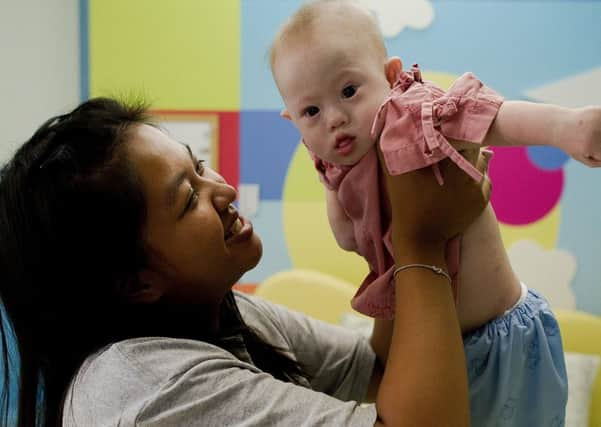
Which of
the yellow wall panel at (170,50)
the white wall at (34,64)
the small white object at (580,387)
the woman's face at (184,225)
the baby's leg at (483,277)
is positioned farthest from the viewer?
the yellow wall panel at (170,50)

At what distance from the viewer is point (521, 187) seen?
94.9 inches

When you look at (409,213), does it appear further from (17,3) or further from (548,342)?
(17,3)

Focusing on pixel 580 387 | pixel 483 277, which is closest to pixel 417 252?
pixel 483 277

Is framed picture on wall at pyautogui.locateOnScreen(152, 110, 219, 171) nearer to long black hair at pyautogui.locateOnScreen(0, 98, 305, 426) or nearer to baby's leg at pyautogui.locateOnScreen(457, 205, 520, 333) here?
long black hair at pyautogui.locateOnScreen(0, 98, 305, 426)

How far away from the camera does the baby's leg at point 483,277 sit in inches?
40.6

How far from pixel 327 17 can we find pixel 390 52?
5.12 ft

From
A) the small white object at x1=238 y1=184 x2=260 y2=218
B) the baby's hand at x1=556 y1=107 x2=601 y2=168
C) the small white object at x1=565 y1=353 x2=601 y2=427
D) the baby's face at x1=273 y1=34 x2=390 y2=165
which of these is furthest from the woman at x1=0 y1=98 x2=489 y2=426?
the small white object at x1=238 y1=184 x2=260 y2=218

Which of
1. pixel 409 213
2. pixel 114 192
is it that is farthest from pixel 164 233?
pixel 409 213

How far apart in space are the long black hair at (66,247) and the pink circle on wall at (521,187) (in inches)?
71.9

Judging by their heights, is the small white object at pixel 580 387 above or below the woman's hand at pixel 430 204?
below

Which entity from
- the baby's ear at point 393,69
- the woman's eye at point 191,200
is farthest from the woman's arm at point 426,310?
the woman's eye at point 191,200

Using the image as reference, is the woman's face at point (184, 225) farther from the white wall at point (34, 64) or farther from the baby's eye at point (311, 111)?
the white wall at point (34, 64)

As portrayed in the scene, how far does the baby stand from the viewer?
0.92 m

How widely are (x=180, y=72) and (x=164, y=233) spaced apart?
1885 mm
